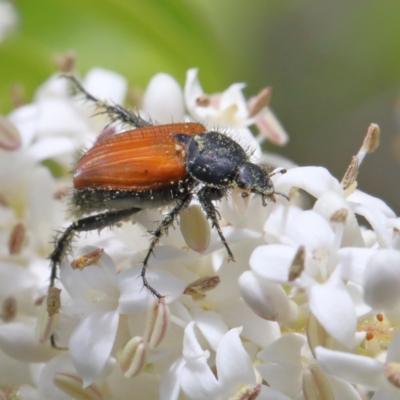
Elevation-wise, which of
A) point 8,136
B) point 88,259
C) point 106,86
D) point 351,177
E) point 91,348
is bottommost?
point 91,348

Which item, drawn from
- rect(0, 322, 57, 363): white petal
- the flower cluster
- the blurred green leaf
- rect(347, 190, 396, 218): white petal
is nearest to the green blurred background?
the blurred green leaf

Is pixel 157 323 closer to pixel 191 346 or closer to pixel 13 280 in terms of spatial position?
pixel 191 346

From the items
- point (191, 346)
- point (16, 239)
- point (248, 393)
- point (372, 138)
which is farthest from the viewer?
point (16, 239)

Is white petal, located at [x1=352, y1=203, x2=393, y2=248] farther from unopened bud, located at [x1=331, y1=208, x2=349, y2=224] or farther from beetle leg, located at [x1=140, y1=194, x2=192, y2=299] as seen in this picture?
beetle leg, located at [x1=140, y1=194, x2=192, y2=299]

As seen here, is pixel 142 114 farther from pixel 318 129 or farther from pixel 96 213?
pixel 318 129

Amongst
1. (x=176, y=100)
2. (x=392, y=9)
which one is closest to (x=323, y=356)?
(x=176, y=100)

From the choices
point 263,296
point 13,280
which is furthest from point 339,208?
point 13,280
